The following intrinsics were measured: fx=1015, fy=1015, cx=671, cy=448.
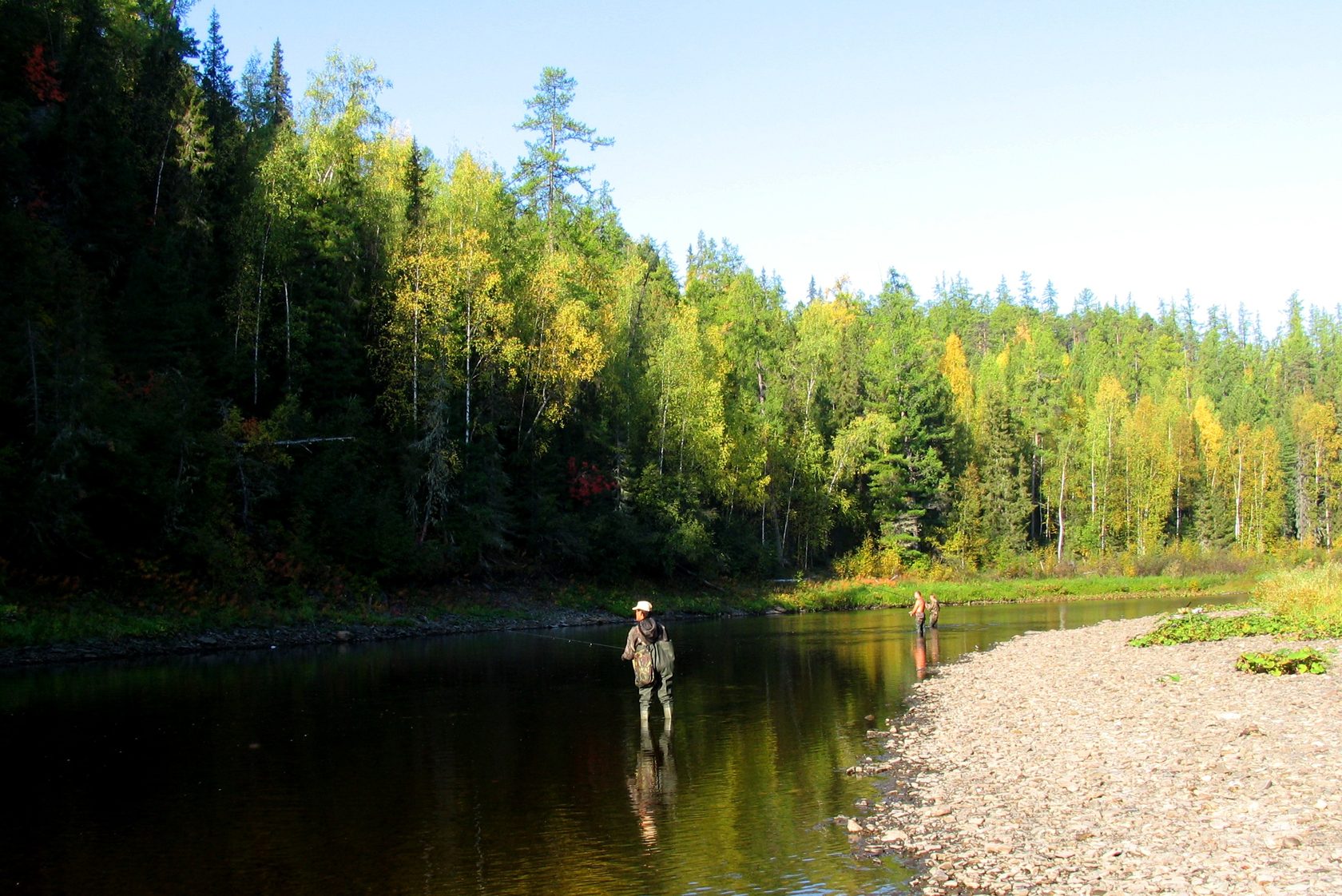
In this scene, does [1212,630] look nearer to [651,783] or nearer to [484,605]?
[651,783]

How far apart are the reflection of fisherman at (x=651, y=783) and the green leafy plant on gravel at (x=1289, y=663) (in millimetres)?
11112

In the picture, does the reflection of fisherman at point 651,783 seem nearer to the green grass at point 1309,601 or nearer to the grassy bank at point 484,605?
the green grass at point 1309,601

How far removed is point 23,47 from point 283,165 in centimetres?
940

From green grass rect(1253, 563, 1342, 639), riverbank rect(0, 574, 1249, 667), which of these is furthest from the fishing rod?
green grass rect(1253, 563, 1342, 639)

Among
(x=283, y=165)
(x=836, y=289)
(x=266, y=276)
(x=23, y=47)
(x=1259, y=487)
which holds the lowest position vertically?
(x=1259, y=487)

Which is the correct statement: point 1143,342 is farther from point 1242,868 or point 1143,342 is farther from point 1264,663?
point 1242,868

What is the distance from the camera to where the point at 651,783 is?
43.1 feet

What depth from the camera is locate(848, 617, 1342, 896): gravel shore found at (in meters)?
8.35

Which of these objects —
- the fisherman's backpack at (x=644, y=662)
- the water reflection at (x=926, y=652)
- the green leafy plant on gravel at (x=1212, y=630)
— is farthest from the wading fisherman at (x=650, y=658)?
the green leafy plant on gravel at (x=1212, y=630)

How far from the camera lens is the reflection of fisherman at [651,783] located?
1133 cm

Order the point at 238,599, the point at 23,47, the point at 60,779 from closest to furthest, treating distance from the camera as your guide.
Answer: the point at 60,779, the point at 238,599, the point at 23,47

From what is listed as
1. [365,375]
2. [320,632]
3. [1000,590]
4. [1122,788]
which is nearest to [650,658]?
[1122,788]

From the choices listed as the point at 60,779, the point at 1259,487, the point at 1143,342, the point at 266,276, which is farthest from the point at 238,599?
the point at 1143,342

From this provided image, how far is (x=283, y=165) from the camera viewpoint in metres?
41.0
